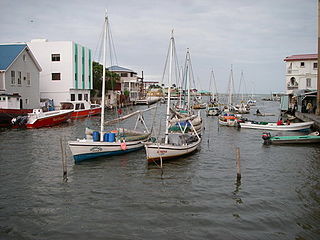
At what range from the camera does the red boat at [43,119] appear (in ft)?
117

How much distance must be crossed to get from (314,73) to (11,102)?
50.7 meters

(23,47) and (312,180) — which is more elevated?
(23,47)

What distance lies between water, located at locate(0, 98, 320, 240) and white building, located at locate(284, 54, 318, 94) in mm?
40019

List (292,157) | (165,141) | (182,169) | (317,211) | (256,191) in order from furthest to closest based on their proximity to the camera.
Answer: (292,157) → (165,141) → (182,169) → (256,191) → (317,211)

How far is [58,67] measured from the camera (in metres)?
54.0

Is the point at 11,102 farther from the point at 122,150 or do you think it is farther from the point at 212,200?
the point at 212,200

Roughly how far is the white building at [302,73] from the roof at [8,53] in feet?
151

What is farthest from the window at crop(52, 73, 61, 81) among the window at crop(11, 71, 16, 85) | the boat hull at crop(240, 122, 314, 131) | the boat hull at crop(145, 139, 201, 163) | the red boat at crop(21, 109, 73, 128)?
the boat hull at crop(145, 139, 201, 163)

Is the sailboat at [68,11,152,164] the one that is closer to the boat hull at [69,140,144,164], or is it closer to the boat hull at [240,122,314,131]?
the boat hull at [69,140,144,164]

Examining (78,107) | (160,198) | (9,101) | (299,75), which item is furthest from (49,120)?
(299,75)

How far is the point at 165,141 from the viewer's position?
20.4 meters

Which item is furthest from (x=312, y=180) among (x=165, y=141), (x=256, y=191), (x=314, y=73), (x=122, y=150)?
(x=314, y=73)

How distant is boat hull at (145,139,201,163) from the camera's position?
18.8 meters

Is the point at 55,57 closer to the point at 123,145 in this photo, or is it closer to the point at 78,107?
the point at 78,107
